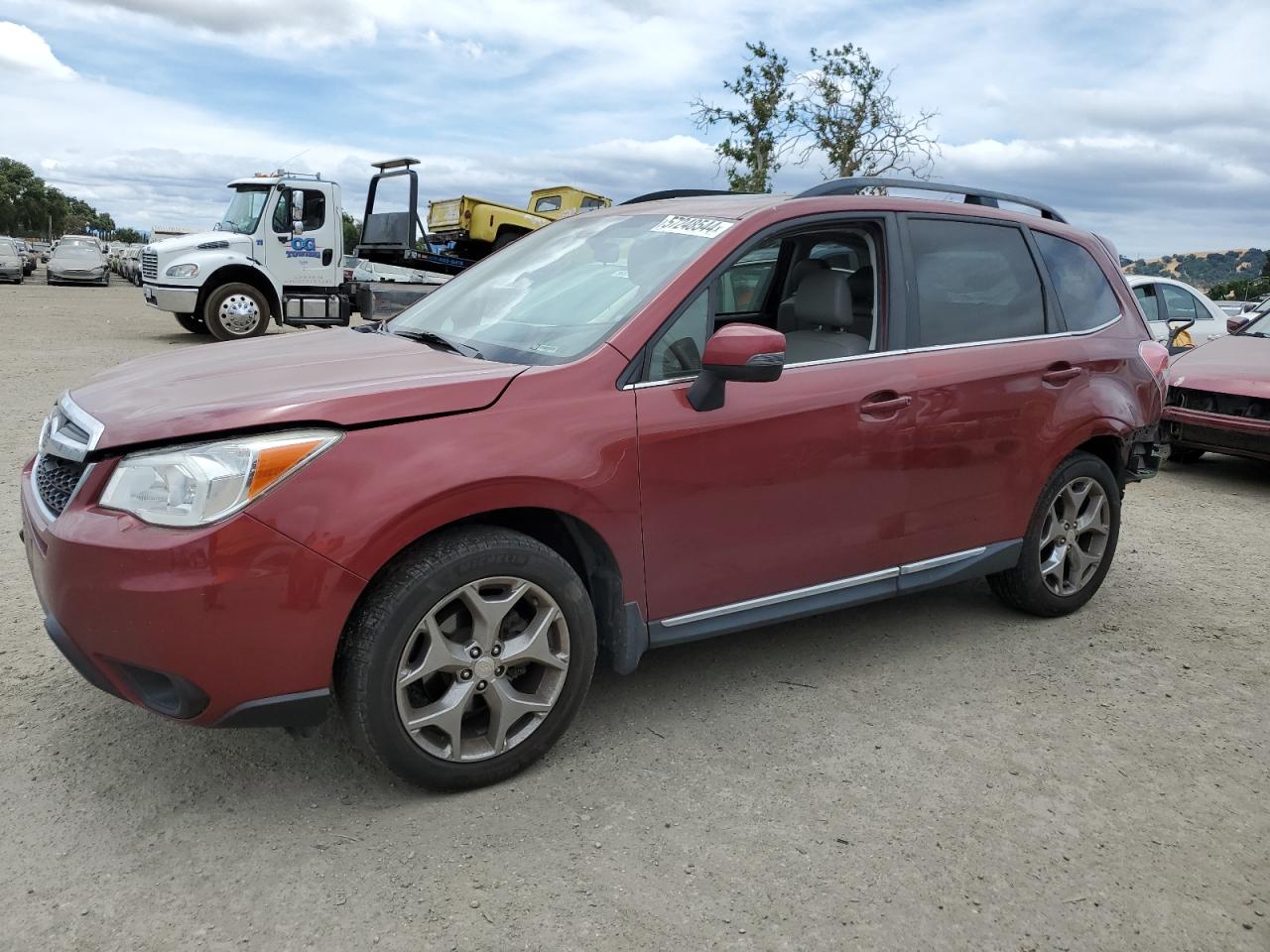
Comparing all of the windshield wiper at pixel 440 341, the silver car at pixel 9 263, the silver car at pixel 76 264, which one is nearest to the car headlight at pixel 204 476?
the windshield wiper at pixel 440 341

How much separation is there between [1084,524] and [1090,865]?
217 centimetres

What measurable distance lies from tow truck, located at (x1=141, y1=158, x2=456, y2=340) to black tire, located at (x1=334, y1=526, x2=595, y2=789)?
13.5 metres

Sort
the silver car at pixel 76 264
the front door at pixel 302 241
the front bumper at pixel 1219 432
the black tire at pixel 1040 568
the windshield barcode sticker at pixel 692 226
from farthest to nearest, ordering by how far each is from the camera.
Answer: the silver car at pixel 76 264 < the front door at pixel 302 241 < the front bumper at pixel 1219 432 < the black tire at pixel 1040 568 < the windshield barcode sticker at pixel 692 226

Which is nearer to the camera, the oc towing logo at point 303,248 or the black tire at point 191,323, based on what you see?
the oc towing logo at point 303,248

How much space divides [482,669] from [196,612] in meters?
0.78

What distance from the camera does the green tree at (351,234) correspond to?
1781 centimetres

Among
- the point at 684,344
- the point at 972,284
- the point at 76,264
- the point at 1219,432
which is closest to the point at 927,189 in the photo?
the point at 972,284

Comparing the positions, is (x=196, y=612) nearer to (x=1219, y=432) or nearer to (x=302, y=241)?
(x=1219, y=432)

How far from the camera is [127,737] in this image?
334 cm

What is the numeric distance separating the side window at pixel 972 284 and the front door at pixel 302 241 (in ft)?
45.7

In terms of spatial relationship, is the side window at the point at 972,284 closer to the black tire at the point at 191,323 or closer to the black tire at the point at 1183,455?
the black tire at the point at 1183,455

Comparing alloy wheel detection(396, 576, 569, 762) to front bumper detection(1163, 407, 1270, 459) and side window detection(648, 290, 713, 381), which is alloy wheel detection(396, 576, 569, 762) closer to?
side window detection(648, 290, 713, 381)

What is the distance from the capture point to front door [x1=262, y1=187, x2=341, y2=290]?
16344 mm

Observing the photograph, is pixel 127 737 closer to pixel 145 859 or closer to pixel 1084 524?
pixel 145 859
